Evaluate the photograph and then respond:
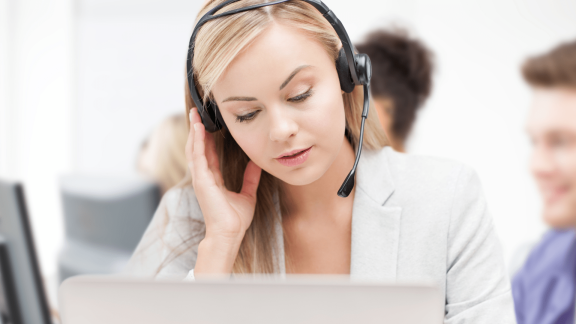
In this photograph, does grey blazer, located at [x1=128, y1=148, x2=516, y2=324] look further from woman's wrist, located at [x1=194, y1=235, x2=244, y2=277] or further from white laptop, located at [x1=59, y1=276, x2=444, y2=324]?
white laptop, located at [x1=59, y1=276, x2=444, y2=324]

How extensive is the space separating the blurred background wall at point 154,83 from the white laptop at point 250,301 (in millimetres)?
2175

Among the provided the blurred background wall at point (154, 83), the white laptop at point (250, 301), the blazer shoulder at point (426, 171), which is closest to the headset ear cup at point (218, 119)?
the blazer shoulder at point (426, 171)

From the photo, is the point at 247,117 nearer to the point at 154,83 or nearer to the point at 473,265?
the point at 473,265

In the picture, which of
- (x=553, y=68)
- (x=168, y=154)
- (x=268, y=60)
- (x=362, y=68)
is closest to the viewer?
(x=268, y=60)

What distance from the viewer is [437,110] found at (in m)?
2.65

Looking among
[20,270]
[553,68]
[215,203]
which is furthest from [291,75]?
[553,68]

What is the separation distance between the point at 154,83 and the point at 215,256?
2.49m

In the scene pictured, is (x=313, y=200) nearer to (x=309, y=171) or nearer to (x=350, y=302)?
(x=309, y=171)

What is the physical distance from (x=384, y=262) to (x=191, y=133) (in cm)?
50

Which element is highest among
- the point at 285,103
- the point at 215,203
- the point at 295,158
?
the point at 285,103

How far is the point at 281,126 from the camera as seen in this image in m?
0.77

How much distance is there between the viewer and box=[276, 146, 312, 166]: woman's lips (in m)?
0.84

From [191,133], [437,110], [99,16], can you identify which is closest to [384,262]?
[191,133]

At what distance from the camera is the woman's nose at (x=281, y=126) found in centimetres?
77
